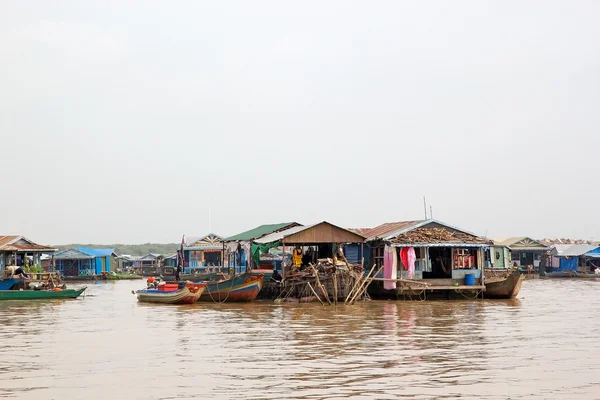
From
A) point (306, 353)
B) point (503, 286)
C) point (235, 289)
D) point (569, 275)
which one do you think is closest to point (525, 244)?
point (569, 275)

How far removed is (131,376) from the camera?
11.3 metres

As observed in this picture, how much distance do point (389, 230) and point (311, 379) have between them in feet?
58.1

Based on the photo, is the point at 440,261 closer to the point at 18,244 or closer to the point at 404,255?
the point at 404,255

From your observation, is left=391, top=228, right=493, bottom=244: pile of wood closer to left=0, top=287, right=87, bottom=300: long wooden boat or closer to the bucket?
the bucket

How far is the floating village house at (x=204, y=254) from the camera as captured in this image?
50188 mm

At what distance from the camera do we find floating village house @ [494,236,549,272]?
5975 centimetres

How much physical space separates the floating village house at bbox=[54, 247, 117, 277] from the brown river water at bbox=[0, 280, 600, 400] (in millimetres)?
35157

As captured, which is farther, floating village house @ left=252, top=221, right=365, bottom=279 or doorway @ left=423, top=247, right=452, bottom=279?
doorway @ left=423, top=247, right=452, bottom=279

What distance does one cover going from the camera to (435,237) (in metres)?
26.9

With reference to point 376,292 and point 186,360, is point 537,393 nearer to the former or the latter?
point 186,360

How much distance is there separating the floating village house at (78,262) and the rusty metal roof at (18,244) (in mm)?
25837

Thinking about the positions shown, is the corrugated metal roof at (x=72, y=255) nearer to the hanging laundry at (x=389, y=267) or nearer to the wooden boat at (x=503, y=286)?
the hanging laundry at (x=389, y=267)

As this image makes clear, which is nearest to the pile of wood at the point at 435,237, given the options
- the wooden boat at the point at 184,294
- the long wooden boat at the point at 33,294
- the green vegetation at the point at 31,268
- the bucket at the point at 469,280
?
the bucket at the point at 469,280

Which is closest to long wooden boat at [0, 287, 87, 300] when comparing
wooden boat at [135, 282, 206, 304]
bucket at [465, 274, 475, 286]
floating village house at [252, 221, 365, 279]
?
wooden boat at [135, 282, 206, 304]
